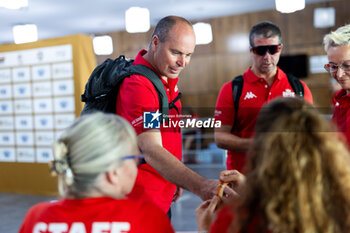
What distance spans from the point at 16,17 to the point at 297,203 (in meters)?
8.84

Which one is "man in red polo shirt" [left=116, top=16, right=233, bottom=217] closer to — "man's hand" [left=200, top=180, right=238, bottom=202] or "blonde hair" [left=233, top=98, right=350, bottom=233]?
"man's hand" [left=200, top=180, right=238, bottom=202]

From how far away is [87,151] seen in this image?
99 centimetres

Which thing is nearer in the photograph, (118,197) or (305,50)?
(118,197)

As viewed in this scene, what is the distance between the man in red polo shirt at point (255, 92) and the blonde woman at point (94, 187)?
115cm

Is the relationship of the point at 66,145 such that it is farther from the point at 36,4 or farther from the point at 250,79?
the point at 36,4

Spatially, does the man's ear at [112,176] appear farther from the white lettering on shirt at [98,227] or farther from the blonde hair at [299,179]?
the blonde hair at [299,179]

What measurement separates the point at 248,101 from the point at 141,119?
1012 millimetres

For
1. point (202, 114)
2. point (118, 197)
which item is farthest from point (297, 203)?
point (202, 114)

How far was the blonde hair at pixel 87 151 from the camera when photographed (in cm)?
99

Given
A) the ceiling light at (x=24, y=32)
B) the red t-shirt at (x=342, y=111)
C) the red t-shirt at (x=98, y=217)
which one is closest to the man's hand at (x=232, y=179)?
the red t-shirt at (x=98, y=217)

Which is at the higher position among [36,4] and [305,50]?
[36,4]

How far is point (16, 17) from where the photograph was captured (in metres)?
8.21

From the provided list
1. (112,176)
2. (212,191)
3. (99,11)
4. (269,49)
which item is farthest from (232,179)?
(99,11)

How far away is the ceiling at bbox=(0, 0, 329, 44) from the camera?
7.41 meters
